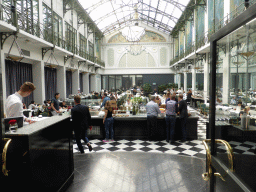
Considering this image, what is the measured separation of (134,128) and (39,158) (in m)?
5.16

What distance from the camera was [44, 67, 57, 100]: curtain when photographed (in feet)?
44.9

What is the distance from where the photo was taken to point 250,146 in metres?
1.37

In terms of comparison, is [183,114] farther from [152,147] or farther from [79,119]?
[79,119]

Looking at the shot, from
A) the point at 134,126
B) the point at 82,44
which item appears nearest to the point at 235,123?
the point at 134,126

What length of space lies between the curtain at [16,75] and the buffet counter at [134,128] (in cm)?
471

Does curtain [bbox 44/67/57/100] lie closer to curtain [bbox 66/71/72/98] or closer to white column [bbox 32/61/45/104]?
white column [bbox 32/61/45/104]

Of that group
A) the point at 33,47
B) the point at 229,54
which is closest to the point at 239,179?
the point at 229,54

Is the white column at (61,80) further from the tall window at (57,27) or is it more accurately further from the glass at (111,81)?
the glass at (111,81)

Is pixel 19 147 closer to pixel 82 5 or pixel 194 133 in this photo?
pixel 194 133

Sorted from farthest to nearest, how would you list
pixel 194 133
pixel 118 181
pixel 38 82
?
pixel 38 82 < pixel 194 133 < pixel 118 181

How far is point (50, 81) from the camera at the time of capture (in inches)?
557

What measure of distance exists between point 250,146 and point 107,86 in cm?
2907

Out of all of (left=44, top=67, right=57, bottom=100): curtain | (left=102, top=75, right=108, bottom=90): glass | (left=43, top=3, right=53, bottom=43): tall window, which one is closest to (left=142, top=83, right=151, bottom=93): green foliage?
(left=102, top=75, right=108, bottom=90): glass

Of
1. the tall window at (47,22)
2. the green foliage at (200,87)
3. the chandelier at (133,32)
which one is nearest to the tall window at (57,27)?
the tall window at (47,22)
